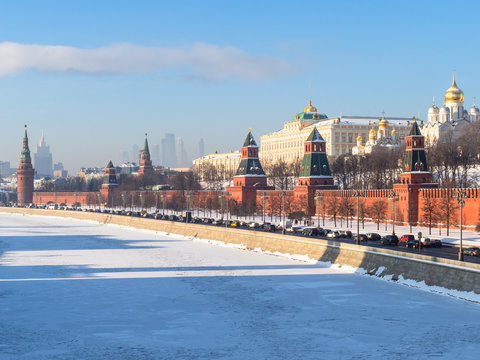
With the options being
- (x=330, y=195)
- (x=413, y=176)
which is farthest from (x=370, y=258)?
(x=330, y=195)

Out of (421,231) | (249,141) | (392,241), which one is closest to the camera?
(392,241)

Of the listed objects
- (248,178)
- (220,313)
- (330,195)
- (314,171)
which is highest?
(314,171)

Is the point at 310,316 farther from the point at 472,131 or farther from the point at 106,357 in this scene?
the point at 472,131

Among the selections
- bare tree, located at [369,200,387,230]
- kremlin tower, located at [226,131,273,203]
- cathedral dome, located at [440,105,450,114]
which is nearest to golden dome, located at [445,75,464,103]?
cathedral dome, located at [440,105,450,114]

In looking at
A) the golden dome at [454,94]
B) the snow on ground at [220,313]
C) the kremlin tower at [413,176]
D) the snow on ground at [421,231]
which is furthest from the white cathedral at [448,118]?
the snow on ground at [220,313]

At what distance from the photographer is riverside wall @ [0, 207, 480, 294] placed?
36.0 metres

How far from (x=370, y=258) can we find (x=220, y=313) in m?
Result: 14.5

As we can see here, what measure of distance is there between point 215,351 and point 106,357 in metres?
4.06

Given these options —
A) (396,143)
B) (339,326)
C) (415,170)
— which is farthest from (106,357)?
(396,143)

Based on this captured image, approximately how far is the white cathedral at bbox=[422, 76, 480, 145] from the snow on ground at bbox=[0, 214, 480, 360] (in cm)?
10176

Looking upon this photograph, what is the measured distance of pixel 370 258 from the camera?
145ft

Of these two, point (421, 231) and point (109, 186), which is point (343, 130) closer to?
point (109, 186)

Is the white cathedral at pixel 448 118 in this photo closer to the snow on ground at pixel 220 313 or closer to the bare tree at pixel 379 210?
the bare tree at pixel 379 210

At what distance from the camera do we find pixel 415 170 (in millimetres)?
80125
